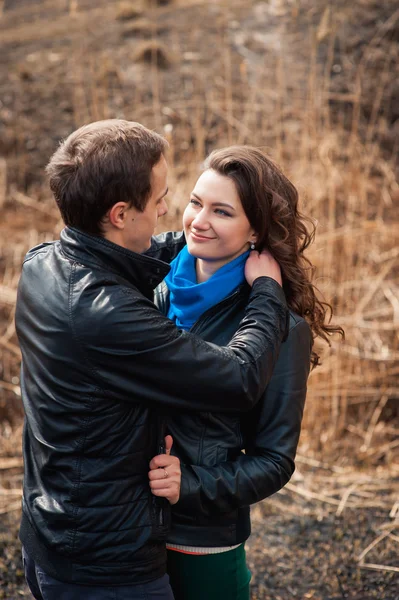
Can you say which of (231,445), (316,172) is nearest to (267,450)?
(231,445)

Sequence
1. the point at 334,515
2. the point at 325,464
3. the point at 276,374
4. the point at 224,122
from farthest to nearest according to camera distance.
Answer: the point at 224,122 < the point at 325,464 < the point at 334,515 < the point at 276,374

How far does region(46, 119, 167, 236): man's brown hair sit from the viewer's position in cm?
192

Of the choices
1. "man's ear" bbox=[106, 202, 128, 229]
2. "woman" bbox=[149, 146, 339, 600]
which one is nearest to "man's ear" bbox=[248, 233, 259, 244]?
"woman" bbox=[149, 146, 339, 600]

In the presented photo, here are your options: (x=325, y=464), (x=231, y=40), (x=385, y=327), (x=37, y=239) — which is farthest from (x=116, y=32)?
(x=325, y=464)

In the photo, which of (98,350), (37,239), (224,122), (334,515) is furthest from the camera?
(224,122)

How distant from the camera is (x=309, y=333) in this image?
233cm

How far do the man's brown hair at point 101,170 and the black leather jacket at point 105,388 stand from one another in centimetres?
8

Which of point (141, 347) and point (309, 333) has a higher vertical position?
point (141, 347)

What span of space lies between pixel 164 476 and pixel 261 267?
2.23 ft

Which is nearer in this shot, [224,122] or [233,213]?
[233,213]

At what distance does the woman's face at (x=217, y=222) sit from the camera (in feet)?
7.46

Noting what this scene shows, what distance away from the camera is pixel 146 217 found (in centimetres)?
200

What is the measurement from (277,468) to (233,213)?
0.77 meters

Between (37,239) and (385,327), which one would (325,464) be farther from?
(37,239)
